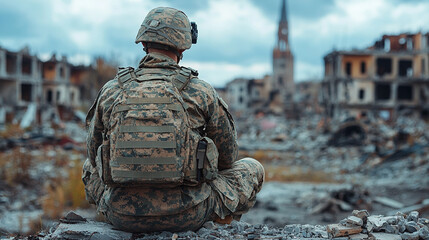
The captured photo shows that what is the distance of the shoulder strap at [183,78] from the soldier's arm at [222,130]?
8.4 inches

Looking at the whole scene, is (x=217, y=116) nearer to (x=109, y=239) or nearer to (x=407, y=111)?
(x=109, y=239)

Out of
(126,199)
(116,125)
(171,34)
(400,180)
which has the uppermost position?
(171,34)

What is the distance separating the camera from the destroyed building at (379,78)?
33.4 meters

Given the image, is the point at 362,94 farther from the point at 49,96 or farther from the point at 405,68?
the point at 49,96

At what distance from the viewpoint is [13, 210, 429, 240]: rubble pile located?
9.32 ft

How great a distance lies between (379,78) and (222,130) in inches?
1335

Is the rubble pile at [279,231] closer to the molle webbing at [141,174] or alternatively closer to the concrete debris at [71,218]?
the concrete debris at [71,218]

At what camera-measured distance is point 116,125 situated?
2635 millimetres

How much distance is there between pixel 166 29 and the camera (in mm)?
2910

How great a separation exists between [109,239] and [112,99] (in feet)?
2.92

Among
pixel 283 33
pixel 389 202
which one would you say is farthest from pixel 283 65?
pixel 389 202

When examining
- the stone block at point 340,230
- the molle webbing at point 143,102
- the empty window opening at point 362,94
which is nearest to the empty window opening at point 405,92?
the empty window opening at point 362,94

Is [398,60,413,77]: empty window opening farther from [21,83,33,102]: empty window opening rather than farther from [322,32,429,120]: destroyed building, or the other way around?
[21,83,33,102]: empty window opening

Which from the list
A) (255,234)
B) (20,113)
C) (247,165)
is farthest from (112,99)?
(20,113)
